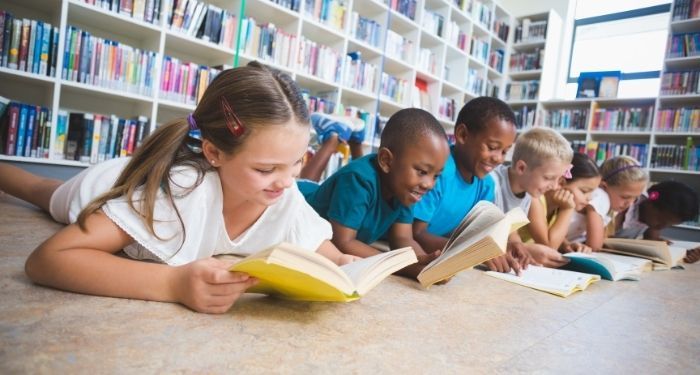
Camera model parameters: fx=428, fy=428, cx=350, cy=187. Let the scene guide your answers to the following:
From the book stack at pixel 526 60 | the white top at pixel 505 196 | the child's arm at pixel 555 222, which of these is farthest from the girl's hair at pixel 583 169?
the book stack at pixel 526 60

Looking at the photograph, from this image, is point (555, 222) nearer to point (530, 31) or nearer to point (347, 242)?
point (347, 242)

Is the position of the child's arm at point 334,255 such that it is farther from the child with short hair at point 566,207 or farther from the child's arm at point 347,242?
the child with short hair at point 566,207

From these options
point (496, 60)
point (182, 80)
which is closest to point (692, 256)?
point (182, 80)

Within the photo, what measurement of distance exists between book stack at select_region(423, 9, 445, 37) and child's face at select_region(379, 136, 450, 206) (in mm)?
3375

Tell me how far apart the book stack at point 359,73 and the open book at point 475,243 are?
2792mm

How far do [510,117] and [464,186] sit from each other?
1.08ft

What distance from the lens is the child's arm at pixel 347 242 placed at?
1.18 meters

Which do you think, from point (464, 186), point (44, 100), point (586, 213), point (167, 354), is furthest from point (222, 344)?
point (44, 100)

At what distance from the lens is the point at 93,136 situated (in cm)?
244

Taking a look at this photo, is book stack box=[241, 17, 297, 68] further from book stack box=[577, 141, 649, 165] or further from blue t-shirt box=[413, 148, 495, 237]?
book stack box=[577, 141, 649, 165]

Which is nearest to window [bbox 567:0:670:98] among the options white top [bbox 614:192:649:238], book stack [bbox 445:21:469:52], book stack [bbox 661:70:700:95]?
book stack [bbox 661:70:700:95]

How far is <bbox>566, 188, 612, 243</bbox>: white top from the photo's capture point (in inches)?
81.6

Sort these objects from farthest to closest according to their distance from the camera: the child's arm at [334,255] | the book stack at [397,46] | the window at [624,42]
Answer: the window at [624,42], the book stack at [397,46], the child's arm at [334,255]

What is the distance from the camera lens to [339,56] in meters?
3.54
